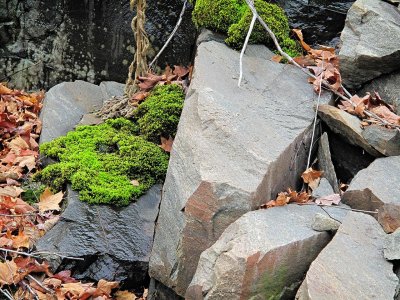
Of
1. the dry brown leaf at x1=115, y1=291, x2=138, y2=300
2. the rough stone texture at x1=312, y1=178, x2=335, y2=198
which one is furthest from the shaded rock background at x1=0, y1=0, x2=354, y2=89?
the dry brown leaf at x1=115, y1=291, x2=138, y2=300

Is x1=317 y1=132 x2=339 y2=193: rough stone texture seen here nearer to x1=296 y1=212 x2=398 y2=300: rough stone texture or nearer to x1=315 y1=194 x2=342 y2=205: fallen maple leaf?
x1=315 y1=194 x2=342 y2=205: fallen maple leaf

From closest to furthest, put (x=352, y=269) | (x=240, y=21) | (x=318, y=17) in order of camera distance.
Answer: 1. (x=352, y=269)
2. (x=240, y=21)
3. (x=318, y=17)

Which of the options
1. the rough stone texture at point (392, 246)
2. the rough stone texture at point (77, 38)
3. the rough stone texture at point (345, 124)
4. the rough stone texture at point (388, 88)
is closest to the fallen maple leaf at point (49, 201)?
the rough stone texture at point (345, 124)

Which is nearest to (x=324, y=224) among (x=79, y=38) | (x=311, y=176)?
(x=311, y=176)

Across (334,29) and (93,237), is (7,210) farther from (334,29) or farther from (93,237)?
(334,29)

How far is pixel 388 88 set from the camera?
484 cm

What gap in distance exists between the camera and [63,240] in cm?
421

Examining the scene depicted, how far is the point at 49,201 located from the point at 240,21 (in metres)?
2.34

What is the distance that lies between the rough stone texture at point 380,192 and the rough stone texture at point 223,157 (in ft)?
1.67

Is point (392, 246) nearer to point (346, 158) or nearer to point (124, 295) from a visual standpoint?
point (346, 158)

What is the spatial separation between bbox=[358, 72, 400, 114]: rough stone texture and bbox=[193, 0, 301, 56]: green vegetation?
84 cm

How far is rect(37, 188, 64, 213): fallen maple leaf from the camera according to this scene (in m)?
4.57

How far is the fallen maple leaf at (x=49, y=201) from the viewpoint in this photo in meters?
4.57

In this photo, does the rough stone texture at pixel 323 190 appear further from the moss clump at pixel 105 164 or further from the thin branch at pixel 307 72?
the moss clump at pixel 105 164
